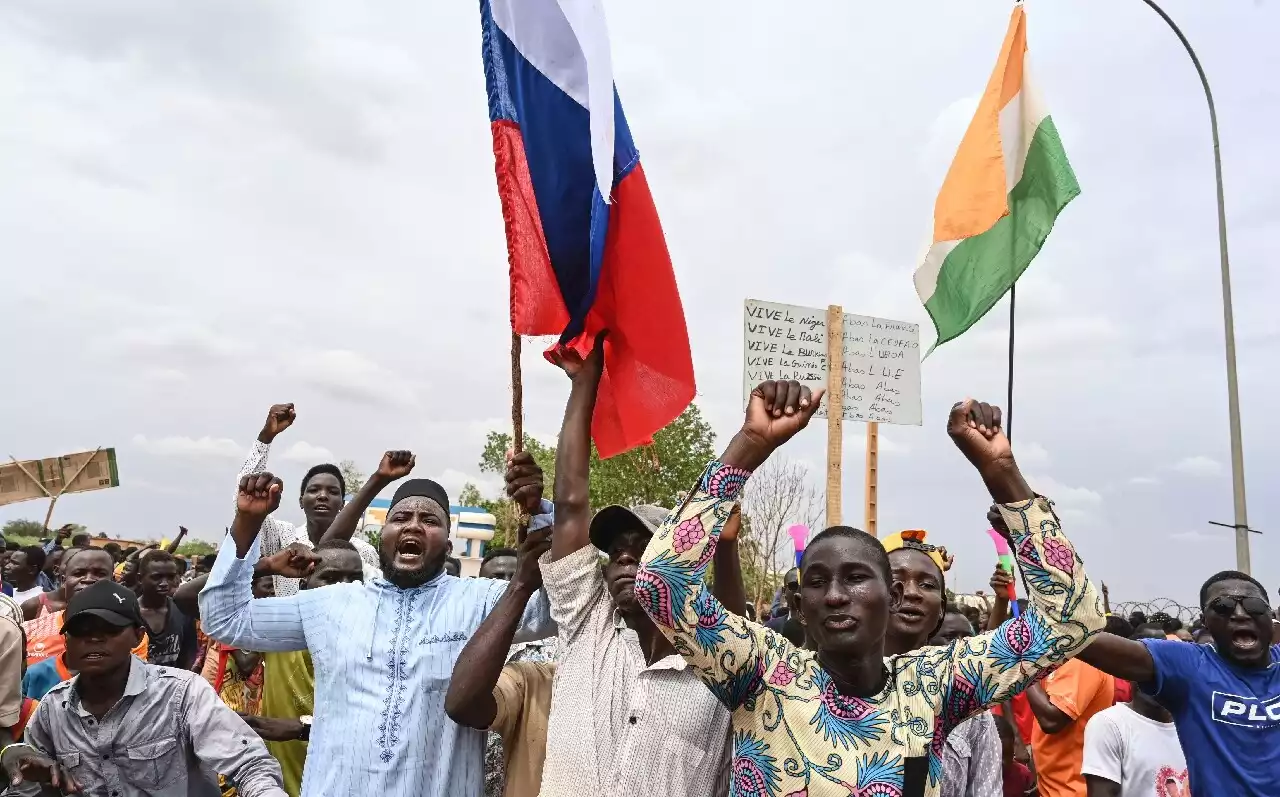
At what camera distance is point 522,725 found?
3.35 meters

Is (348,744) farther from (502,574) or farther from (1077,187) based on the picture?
(1077,187)

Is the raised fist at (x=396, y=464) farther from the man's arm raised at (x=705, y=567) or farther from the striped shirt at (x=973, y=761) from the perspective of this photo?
the striped shirt at (x=973, y=761)

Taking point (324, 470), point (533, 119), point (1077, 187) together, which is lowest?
point (324, 470)

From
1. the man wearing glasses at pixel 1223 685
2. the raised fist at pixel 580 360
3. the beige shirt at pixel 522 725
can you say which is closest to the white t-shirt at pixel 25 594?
the beige shirt at pixel 522 725

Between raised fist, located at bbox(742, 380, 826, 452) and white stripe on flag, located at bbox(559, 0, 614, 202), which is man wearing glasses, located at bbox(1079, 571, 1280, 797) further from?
white stripe on flag, located at bbox(559, 0, 614, 202)

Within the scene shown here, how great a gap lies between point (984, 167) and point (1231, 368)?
6744mm

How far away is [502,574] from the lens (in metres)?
5.82

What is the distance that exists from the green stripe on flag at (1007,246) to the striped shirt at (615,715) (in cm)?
310

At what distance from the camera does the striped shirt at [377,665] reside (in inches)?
123

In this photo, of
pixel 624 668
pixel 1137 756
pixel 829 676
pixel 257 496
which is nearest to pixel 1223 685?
pixel 1137 756

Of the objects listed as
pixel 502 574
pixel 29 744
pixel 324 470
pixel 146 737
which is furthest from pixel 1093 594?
pixel 324 470

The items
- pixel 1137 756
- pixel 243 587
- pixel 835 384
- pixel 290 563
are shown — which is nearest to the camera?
pixel 243 587

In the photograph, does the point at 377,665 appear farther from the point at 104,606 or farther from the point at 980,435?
the point at 980,435

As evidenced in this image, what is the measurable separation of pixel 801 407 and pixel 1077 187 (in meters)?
3.87
